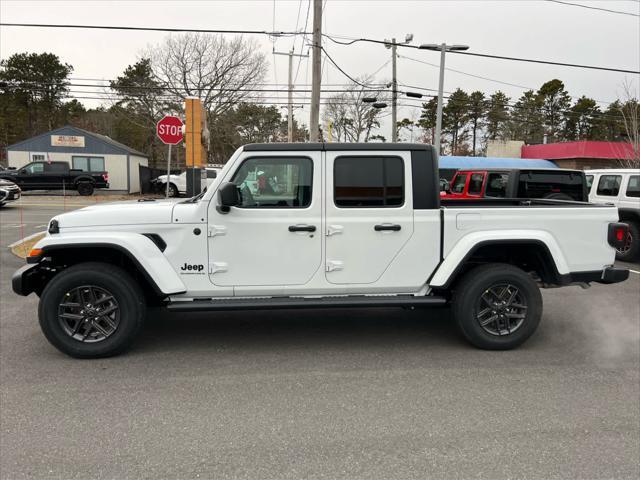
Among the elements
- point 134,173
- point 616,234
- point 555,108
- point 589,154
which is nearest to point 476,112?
point 555,108

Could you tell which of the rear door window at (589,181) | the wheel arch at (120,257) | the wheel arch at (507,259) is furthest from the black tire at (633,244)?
the wheel arch at (120,257)

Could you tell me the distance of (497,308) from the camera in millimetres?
4617

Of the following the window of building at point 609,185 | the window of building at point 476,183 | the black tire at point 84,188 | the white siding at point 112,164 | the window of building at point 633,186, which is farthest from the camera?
the white siding at point 112,164

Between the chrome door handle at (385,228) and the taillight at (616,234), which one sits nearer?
the chrome door handle at (385,228)

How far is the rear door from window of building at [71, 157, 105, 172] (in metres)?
31.1

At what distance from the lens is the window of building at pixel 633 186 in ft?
33.4

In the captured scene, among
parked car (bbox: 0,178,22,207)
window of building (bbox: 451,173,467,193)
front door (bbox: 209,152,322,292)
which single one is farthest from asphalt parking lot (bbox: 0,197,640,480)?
parked car (bbox: 0,178,22,207)

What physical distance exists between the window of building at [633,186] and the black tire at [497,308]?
24.2 feet

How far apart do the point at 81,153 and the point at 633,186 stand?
3085 centimetres

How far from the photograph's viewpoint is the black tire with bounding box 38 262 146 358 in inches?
167

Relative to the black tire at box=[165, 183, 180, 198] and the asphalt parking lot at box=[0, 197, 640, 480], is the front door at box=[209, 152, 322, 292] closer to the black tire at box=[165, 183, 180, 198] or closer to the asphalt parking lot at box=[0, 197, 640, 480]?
the asphalt parking lot at box=[0, 197, 640, 480]

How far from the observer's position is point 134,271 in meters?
4.60

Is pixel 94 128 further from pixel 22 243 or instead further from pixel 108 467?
pixel 108 467

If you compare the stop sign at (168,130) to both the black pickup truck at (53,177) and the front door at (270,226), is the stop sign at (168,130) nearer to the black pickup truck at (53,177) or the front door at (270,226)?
the front door at (270,226)
